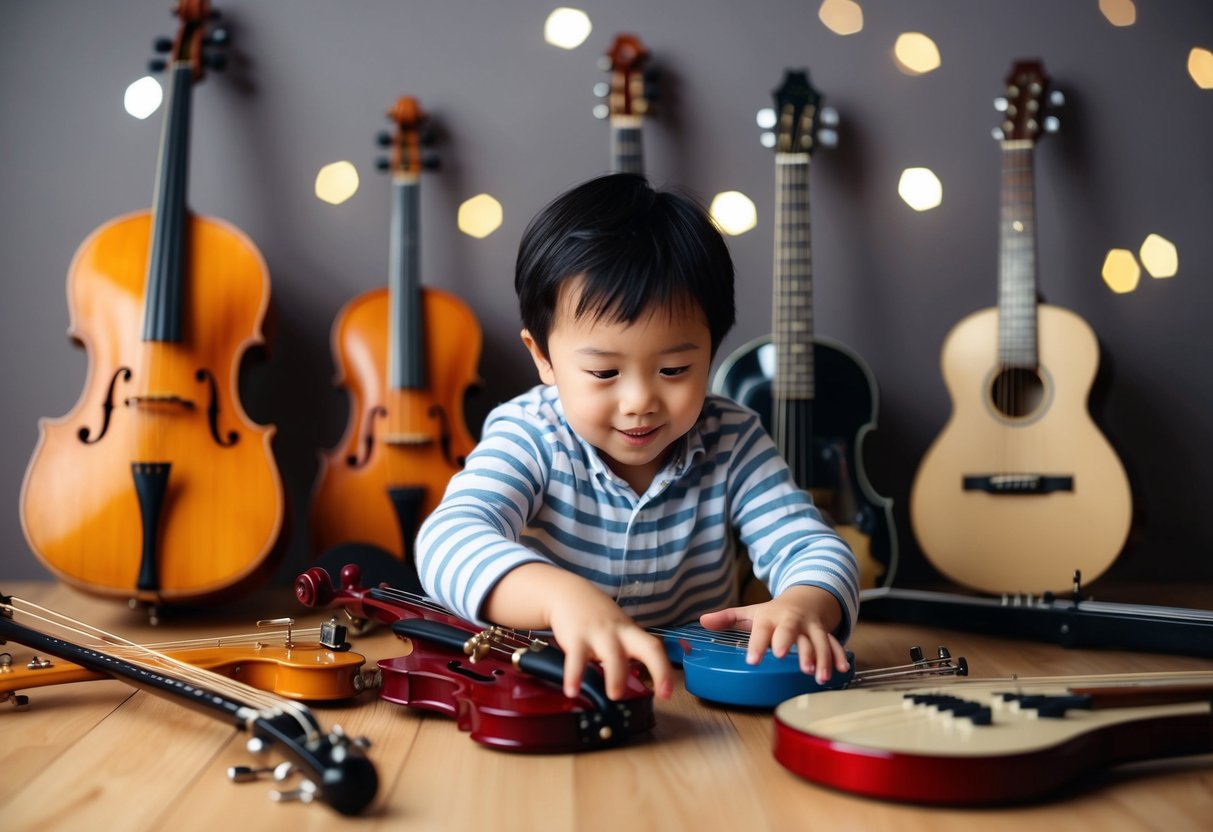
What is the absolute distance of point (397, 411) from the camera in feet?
5.78

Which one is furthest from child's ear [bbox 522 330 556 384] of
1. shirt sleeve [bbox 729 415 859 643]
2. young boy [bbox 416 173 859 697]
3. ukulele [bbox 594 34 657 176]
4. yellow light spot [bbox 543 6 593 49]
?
yellow light spot [bbox 543 6 593 49]

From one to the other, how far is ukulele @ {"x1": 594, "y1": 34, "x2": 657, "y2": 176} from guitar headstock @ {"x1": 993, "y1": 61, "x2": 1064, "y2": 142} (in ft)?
2.08

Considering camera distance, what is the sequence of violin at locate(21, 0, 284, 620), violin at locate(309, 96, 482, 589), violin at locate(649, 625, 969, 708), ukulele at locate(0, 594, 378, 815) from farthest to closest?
violin at locate(309, 96, 482, 589), violin at locate(21, 0, 284, 620), violin at locate(649, 625, 969, 708), ukulele at locate(0, 594, 378, 815)

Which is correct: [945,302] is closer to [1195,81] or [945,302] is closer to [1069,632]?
[1195,81]

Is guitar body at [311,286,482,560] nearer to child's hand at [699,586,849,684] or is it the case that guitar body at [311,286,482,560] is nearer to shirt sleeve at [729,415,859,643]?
shirt sleeve at [729,415,859,643]

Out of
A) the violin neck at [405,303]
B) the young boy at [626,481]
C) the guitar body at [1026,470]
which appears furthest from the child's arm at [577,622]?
the guitar body at [1026,470]

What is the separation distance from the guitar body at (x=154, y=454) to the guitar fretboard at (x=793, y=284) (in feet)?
2.75

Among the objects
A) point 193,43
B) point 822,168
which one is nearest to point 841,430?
point 822,168

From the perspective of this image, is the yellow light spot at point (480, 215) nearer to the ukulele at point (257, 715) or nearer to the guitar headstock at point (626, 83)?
the guitar headstock at point (626, 83)

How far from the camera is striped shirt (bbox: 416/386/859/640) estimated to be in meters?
1.14

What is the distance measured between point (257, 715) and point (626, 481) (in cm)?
53

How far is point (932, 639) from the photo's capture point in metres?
1.52

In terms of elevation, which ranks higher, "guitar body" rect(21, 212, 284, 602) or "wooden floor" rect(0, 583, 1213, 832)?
"guitar body" rect(21, 212, 284, 602)

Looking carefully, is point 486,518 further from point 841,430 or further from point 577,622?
point 841,430
